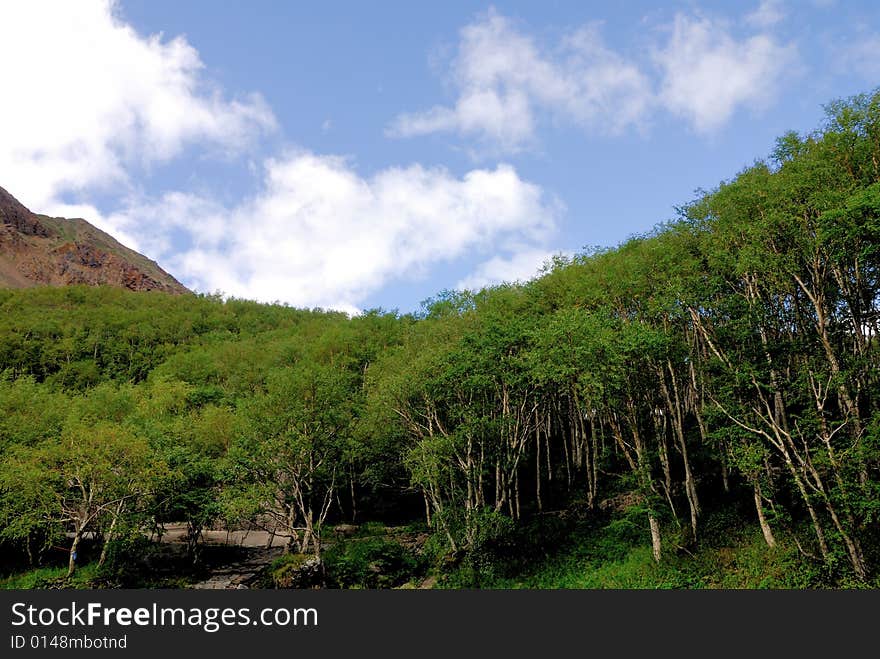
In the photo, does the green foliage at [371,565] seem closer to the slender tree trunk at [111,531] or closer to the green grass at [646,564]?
the green grass at [646,564]

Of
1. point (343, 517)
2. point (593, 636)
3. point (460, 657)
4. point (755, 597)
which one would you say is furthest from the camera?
point (343, 517)

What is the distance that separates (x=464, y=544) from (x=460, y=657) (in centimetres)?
1618

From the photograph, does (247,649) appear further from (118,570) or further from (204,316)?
(204,316)

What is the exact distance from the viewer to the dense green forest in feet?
72.6

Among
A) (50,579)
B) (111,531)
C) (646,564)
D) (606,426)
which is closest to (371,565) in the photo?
(646,564)

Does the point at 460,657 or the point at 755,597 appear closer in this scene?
the point at 460,657

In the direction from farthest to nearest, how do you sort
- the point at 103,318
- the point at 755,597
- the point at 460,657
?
1. the point at 103,318
2. the point at 755,597
3. the point at 460,657

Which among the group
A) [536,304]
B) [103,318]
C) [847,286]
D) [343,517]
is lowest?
[343,517]

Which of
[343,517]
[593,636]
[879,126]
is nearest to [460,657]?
[593,636]

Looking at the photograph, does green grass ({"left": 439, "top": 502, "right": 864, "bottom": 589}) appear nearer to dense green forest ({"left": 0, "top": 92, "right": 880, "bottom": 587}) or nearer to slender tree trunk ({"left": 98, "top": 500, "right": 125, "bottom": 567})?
dense green forest ({"left": 0, "top": 92, "right": 880, "bottom": 587})

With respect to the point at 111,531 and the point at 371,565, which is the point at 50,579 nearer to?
the point at 111,531

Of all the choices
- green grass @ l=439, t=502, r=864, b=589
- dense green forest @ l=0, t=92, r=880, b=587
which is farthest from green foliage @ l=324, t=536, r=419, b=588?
green grass @ l=439, t=502, r=864, b=589

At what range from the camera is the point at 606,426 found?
46219mm

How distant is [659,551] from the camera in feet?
83.9
